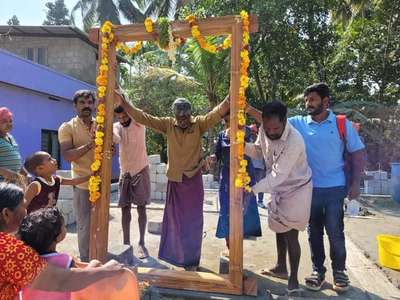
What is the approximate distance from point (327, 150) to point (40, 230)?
269cm

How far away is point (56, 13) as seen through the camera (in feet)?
153

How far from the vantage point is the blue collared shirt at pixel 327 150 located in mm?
3846

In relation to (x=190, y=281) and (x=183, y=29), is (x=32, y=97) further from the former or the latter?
(x=190, y=281)

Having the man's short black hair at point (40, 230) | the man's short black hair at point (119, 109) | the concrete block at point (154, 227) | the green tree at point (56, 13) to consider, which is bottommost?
the concrete block at point (154, 227)

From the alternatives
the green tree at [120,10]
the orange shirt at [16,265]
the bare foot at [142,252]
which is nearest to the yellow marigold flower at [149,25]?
the orange shirt at [16,265]

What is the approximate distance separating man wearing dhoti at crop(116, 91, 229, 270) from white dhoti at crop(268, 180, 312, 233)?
36.9 inches

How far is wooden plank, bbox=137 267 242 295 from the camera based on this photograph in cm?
363

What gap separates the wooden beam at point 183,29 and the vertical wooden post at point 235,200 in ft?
0.35

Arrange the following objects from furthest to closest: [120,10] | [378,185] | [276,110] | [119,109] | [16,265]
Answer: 1. [120,10]
2. [378,185]
3. [119,109]
4. [276,110]
5. [16,265]

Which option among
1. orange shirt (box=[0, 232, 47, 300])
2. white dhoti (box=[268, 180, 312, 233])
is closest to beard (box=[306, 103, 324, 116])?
white dhoti (box=[268, 180, 312, 233])

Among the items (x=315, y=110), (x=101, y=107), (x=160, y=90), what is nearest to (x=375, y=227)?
(x=315, y=110)

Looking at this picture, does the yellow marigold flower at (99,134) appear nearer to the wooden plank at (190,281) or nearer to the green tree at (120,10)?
the wooden plank at (190,281)

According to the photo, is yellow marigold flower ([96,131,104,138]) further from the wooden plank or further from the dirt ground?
the dirt ground

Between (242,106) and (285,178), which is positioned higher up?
(242,106)
